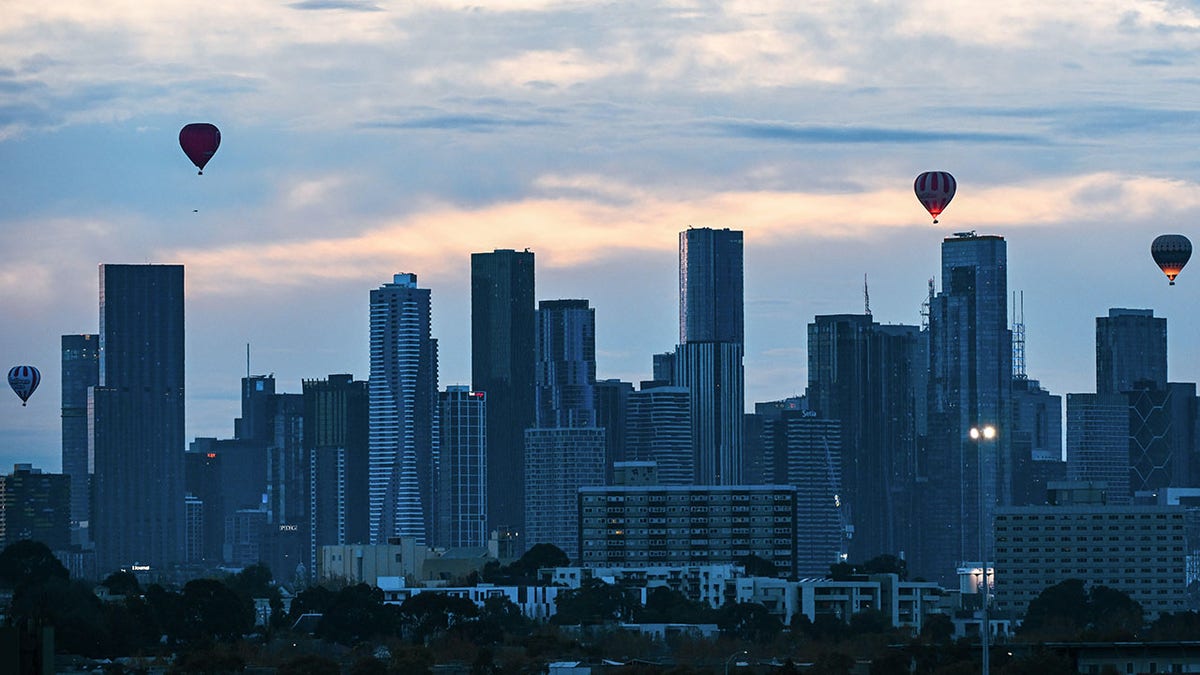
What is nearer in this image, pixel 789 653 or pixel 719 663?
pixel 719 663

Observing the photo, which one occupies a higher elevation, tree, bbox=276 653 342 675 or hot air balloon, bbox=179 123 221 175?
hot air balloon, bbox=179 123 221 175

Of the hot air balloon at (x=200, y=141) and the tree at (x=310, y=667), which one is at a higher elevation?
the hot air balloon at (x=200, y=141)

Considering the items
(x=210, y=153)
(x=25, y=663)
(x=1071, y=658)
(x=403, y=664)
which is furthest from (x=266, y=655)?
(x=25, y=663)

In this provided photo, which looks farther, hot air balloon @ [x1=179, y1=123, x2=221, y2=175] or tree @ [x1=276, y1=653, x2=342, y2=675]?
hot air balloon @ [x1=179, y1=123, x2=221, y2=175]

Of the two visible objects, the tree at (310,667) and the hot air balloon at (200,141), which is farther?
the hot air balloon at (200,141)

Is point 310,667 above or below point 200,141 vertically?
below

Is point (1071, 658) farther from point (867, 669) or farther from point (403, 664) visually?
point (403, 664)

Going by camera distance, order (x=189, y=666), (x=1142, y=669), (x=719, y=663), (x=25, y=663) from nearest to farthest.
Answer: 1. (x=25, y=663)
2. (x=1142, y=669)
3. (x=189, y=666)
4. (x=719, y=663)

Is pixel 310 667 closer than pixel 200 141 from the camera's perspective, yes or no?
Yes
